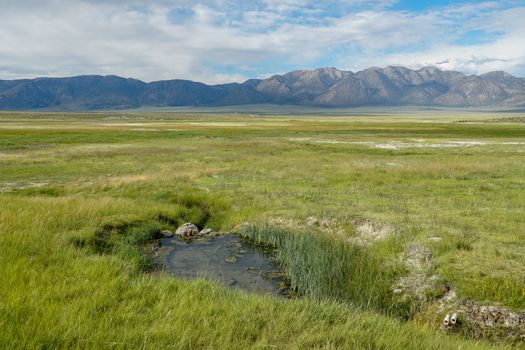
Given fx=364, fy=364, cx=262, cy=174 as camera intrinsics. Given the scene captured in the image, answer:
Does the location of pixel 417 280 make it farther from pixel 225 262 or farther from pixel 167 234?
pixel 167 234

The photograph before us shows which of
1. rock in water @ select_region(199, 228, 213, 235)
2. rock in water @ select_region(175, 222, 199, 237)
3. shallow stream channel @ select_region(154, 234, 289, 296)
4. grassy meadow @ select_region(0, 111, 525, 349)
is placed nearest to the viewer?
grassy meadow @ select_region(0, 111, 525, 349)

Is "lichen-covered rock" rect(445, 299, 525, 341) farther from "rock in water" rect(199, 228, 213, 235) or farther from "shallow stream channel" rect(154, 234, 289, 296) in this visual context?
"rock in water" rect(199, 228, 213, 235)

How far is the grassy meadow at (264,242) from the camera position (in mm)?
6145

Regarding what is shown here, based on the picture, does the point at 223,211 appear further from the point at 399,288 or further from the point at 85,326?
the point at 85,326

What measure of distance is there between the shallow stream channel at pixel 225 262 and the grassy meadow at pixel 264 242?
667 millimetres

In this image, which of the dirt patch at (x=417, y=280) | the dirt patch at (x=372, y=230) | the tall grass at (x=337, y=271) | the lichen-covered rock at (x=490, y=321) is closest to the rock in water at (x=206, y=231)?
the tall grass at (x=337, y=271)

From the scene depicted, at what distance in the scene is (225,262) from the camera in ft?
43.4

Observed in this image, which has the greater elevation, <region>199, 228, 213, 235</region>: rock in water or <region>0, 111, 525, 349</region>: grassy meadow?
<region>0, 111, 525, 349</region>: grassy meadow

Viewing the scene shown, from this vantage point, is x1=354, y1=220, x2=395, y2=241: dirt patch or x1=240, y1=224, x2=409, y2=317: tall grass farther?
x1=354, y1=220, x2=395, y2=241: dirt patch

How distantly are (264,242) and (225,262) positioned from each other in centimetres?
279

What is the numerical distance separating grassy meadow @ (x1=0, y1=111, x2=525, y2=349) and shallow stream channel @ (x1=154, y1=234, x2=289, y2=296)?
667mm

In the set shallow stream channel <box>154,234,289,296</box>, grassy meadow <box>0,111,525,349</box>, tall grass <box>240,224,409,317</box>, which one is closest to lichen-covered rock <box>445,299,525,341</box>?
grassy meadow <box>0,111,525,349</box>

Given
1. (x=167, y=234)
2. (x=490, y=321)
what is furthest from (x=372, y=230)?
(x=167, y=234)

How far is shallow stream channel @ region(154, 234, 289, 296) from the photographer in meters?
11.5
